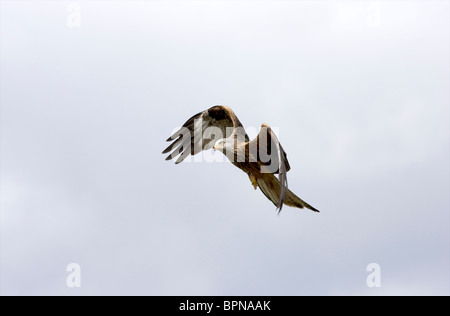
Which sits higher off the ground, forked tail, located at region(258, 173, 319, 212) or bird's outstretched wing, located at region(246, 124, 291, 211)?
bird's outstretched wing, located at region(246, 124, 291, 211)

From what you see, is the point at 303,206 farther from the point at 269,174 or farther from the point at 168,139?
the point at 168,139

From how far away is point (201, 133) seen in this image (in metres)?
17.0

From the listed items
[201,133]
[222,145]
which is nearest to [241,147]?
[222,145]

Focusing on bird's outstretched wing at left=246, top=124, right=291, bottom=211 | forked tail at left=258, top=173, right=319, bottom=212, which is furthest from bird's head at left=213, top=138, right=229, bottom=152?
forked tail at left=258, top=173, right=319, bottom=212

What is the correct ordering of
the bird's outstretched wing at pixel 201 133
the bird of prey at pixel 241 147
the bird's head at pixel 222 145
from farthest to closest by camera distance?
the bird's outstretched wing at pixel 201 133 → the bird's head at pixel 222 145 → the bird of prey at pixel 241 147

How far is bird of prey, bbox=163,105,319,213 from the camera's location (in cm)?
1392

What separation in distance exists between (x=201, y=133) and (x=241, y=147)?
9.16 feet

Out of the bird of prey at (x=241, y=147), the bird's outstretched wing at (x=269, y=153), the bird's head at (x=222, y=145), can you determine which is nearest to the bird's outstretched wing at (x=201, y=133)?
the bird of prey at (x=241, y=147)

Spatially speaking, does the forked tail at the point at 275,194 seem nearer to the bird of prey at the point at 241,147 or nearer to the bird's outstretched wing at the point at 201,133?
the bird of prey at the point at 241,147

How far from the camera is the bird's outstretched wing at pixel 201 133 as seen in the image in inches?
659

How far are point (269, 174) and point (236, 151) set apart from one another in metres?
0.93

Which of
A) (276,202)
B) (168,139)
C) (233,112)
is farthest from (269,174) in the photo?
(168,139)

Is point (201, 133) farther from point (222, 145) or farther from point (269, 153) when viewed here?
point (269, 153)

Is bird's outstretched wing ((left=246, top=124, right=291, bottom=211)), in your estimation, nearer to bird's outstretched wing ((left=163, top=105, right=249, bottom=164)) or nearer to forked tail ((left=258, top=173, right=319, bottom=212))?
forked tail ((left=258, top=173, right=319, bottom=212))
